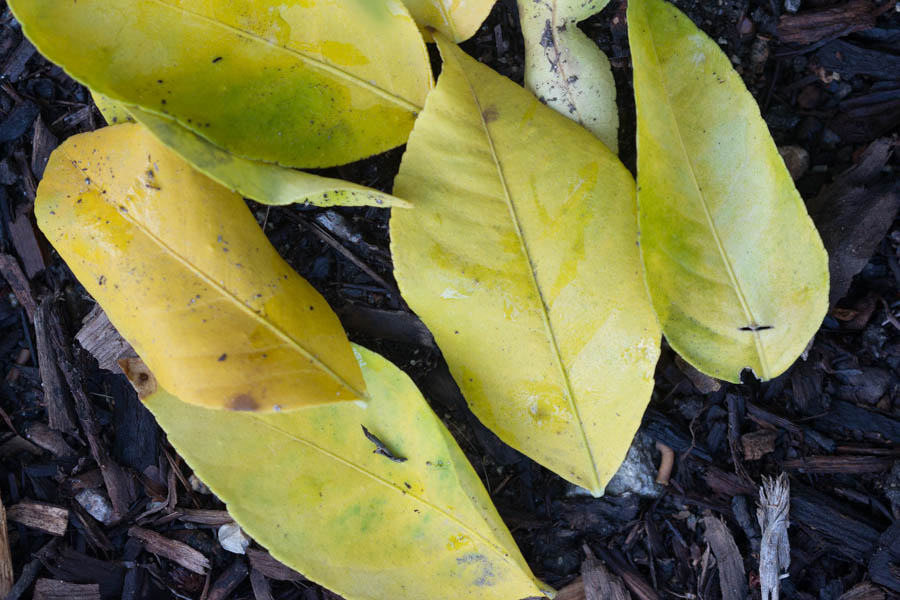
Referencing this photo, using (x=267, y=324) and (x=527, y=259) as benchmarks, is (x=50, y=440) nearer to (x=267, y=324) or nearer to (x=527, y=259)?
(x=267, y=324)

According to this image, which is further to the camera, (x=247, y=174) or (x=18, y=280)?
(x=18, y=280)

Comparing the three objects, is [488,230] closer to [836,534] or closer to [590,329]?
[590,329]

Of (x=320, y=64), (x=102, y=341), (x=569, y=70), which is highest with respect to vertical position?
(x=320, y=64)

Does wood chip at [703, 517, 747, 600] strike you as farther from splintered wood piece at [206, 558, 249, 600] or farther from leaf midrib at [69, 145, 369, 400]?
splintered wood piece at [206, 558, 249, 600]

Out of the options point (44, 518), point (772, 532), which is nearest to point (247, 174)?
point (44, 518)

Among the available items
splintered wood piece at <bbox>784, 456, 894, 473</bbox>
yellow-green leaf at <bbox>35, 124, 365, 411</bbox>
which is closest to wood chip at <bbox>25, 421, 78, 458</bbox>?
yellow-green leaf at <bbox>35, 124, 365, 411</bbox>

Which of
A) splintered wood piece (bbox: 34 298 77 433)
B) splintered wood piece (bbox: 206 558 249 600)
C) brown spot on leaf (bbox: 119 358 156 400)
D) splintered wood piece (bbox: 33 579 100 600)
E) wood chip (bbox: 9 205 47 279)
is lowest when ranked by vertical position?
splintered wood piece (bbox: 206 558 249 600)

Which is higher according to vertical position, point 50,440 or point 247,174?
point 247,174
